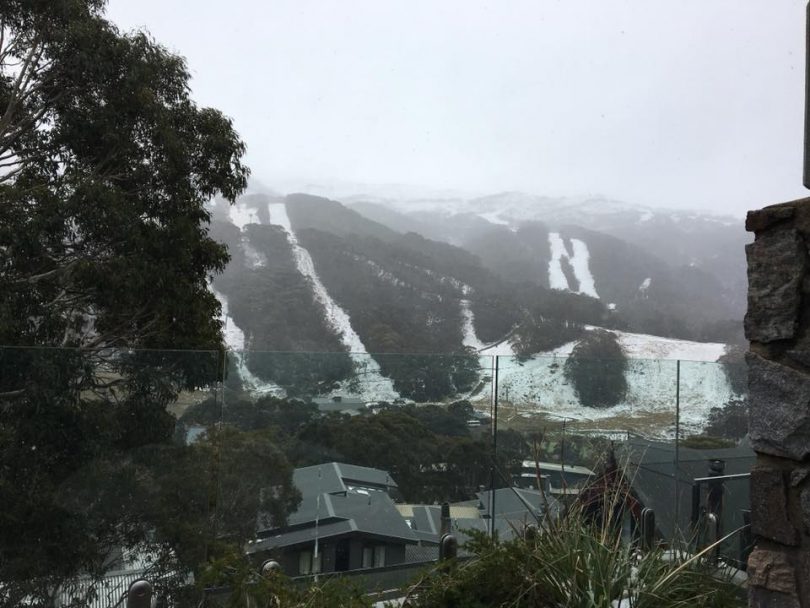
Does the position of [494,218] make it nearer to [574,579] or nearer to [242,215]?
[242,215]

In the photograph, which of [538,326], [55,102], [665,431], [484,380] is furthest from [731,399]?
[538,326]

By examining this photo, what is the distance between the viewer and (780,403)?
8.30 feet

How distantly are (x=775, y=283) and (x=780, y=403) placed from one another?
1.22ft

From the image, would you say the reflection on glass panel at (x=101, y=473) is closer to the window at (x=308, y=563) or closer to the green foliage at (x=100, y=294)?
the green foliage at (x=100, y=294)

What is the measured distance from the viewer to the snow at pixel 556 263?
289ft

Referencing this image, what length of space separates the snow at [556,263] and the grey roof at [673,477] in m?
79.0

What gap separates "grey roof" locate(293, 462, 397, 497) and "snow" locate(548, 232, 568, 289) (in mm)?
80424

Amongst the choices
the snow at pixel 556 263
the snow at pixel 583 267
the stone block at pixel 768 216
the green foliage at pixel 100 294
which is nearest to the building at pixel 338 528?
the green foliage at pixel 100 294

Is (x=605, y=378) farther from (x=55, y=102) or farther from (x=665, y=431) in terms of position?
(x=55, y=102)

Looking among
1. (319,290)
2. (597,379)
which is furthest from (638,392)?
(319,290)

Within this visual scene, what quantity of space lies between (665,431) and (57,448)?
4.21 metres

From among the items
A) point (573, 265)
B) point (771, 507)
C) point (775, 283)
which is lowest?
point (573, 265)

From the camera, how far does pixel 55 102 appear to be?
404 inches

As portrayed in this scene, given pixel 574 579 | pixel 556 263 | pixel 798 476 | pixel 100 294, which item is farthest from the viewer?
pixel 556 263
